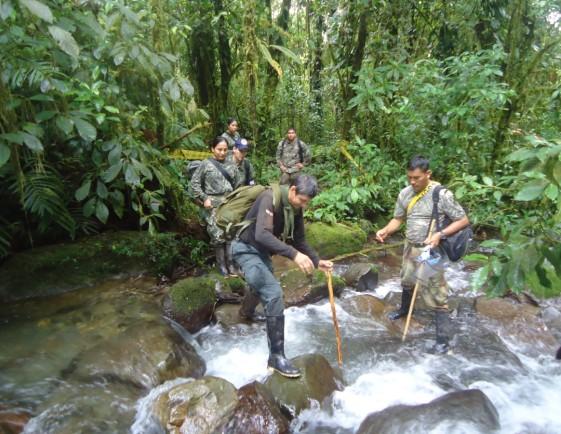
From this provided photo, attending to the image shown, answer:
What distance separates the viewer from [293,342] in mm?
5406

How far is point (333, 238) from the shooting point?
27.1 feet

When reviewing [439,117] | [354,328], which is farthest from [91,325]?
[439,117]

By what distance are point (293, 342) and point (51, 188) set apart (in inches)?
145

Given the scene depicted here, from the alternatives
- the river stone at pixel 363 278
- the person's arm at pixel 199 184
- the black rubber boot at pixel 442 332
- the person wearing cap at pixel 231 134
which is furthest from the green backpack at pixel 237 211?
the person wearing cap at pixel 231 134

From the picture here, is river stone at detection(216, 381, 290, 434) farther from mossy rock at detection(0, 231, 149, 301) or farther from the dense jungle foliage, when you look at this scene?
mossy rock at detection(0, 231, 149, 301)

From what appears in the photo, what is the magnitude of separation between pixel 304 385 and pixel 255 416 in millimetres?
619

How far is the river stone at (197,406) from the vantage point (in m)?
3.61

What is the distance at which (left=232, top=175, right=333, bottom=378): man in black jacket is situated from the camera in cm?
394

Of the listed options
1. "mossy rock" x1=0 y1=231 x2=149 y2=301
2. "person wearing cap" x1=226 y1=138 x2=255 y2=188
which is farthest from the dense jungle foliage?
"person wearing cap" x1=226 y1=138 x2=255 y2=188

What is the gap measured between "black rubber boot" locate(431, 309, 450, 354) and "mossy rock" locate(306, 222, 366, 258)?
324 centimetres

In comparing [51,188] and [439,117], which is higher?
[439,117]

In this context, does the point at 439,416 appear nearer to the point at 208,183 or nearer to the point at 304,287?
the point at 304,287

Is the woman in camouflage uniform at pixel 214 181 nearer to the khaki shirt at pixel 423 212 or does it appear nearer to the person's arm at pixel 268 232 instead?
the person's arm at pixel 268 232

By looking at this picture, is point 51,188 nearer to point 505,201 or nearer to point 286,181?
Result: point 286,181
